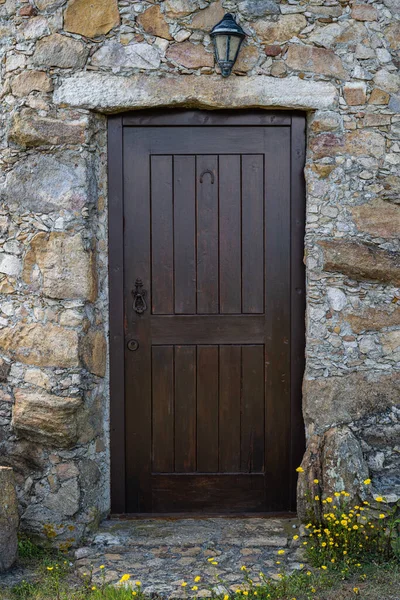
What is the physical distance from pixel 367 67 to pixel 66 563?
113 inches

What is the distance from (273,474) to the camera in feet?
12.0

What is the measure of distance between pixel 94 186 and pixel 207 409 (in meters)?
1.34

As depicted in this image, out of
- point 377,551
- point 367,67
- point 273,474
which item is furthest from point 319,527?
point 367,67

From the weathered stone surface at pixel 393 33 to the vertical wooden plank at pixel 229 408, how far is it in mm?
1755

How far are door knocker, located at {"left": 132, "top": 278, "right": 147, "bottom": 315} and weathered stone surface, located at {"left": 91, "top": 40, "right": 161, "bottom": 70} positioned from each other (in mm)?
1099

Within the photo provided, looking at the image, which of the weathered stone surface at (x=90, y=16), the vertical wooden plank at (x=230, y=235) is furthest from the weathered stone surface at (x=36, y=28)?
the vertical wooden plank at (x=230, y=235)

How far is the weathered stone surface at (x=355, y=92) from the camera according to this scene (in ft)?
11.0

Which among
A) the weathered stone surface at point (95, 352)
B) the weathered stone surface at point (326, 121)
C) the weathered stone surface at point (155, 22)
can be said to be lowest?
the weathered stone surface at point (95, 352)

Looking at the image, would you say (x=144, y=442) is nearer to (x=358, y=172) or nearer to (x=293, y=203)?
(x=293, y=203)

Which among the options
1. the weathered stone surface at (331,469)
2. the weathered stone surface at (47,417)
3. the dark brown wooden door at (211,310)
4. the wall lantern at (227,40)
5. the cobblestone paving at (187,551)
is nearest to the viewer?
the cobblestone paving at (187,551)

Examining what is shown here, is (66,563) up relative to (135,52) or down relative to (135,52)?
down

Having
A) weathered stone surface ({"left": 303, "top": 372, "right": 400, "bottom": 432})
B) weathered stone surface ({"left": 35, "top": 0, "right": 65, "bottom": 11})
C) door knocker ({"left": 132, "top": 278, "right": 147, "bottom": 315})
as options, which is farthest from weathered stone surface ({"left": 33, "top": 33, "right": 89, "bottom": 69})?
weathered stone surface ({"left": 303, "top": 372, "right": 400, "bottom": 432})

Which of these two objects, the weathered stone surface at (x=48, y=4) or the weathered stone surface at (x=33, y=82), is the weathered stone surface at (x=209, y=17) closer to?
the weathered stone surface at (x=48, y=4)

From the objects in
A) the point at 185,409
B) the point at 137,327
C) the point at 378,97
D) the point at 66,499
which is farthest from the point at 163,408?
the point at 378,97
